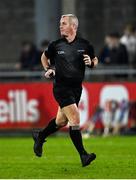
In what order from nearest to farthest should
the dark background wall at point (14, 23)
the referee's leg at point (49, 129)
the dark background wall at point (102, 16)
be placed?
the referee's leg at point (49, 129)
the dark background wall at point (102, 16)
the dark background wall at point (14, 23)

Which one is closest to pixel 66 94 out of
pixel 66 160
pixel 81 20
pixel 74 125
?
pixel 74 125

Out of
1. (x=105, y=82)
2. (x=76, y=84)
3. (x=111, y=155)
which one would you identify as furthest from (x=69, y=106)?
(x=105, y=82)

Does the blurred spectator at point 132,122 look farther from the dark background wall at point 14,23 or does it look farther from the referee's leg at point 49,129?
the dark background wall at point 14,23

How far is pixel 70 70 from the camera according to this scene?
496 inches

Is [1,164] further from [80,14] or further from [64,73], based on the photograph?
[80,14]

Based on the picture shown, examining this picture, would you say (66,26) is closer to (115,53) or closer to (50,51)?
(50,51)

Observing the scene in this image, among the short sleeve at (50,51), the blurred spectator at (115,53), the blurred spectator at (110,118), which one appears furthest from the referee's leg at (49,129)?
the blurred spectator at (115,53)

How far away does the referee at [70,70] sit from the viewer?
1255 cm

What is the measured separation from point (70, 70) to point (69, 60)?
14cm

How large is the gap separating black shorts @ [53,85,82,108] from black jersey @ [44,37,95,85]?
3.9 inches

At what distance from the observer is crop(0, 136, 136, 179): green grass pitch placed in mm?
11842

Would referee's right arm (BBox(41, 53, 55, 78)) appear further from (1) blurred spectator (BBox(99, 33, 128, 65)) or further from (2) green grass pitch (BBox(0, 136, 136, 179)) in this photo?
(1) blurred spectator (BBox(99, 33, 128, 65))

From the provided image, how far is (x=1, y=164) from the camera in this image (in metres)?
13.5

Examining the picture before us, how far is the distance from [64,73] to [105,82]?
918 cm
